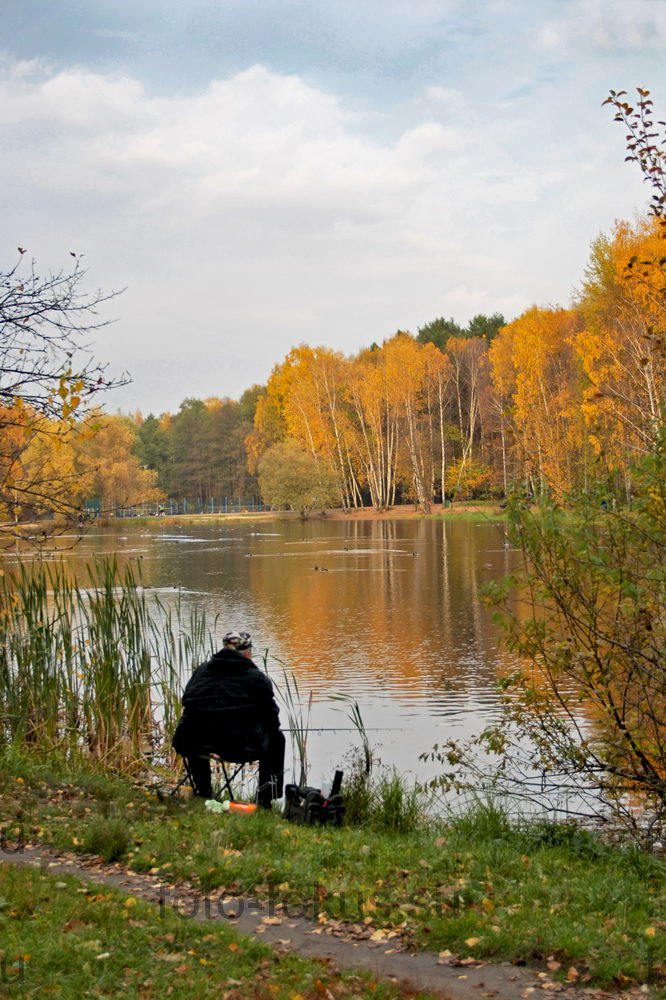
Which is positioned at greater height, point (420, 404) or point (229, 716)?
point (420, 404)

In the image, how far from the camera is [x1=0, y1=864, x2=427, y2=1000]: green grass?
12.1 ft

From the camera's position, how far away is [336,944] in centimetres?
445

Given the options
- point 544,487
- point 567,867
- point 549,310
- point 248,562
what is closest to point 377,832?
point 567,867

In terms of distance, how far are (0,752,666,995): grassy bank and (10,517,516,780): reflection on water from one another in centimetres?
190

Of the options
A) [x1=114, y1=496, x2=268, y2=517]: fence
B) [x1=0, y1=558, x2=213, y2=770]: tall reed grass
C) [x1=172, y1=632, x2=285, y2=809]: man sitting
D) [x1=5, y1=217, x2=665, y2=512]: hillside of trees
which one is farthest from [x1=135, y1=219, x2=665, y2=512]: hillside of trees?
[x1=172, y1=632, x2=285, y2=809]: man sitting

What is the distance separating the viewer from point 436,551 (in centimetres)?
3809

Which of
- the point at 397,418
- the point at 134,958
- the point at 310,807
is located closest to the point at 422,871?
the point at 310,807

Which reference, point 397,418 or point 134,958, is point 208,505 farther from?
point 134,958

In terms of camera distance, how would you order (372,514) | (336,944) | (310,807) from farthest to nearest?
(372,514)
(310,807)
(336,944)

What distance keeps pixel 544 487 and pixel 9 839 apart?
4.17 meters

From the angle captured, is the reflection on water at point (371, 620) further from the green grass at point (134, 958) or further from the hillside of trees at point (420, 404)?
the hillside of trees at point (420, 404)

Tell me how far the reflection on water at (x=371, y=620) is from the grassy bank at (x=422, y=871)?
6.24 ft

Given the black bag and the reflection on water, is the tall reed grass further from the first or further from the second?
the black bag

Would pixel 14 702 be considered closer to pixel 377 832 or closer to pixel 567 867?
pixel 377 832
